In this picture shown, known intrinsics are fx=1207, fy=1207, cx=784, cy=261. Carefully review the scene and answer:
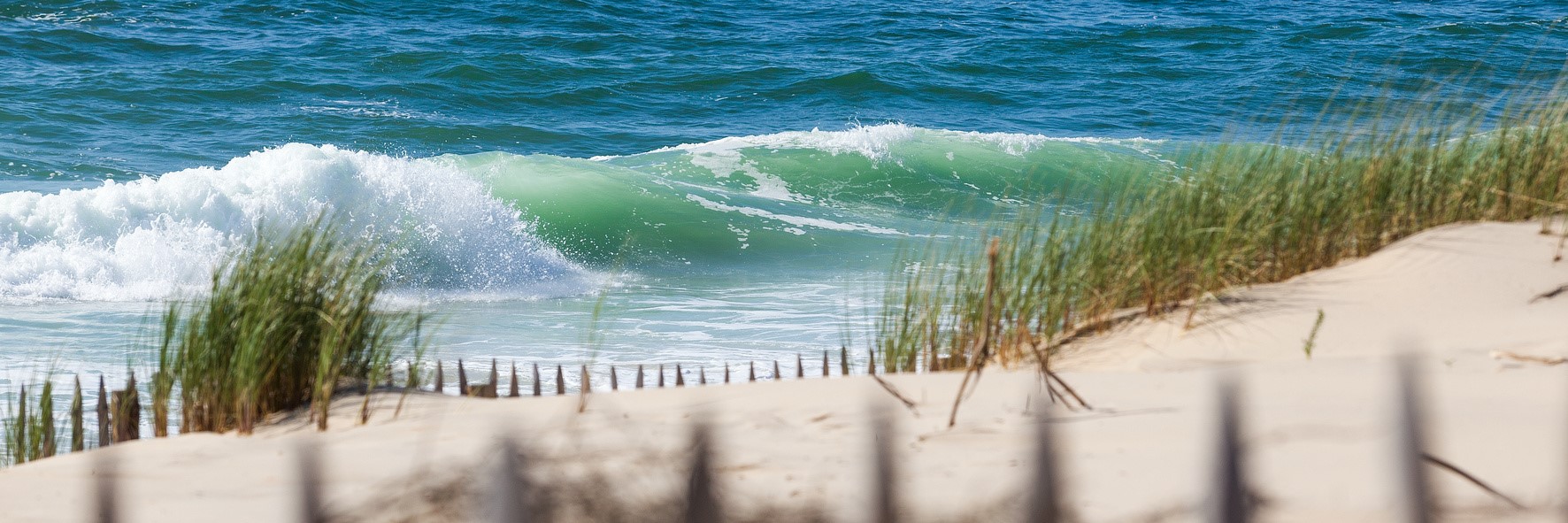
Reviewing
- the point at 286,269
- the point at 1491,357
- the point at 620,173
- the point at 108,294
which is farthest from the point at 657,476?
the point at 620,173

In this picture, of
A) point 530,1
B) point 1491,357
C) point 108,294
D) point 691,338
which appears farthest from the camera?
point 530,1

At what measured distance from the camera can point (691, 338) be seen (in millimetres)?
6520

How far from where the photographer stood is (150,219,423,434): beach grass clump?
3449 millimetres

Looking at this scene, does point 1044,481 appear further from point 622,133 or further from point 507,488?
point 622,133

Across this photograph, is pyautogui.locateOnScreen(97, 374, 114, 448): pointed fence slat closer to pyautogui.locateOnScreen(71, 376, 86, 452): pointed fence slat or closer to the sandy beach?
pyautogui.locateOnScreen(71, 376, 86, 452): pointed fence slat

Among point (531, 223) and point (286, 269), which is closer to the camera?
point (286, 269)

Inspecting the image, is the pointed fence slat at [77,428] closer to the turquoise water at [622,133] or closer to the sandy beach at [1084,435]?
the sandy beach at [1084,435]

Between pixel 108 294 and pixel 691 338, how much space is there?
156 inches

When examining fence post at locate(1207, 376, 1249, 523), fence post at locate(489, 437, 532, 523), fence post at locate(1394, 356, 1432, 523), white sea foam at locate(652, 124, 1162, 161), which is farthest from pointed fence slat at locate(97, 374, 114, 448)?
white sea foam at locate(652, 124, 1162, 161)

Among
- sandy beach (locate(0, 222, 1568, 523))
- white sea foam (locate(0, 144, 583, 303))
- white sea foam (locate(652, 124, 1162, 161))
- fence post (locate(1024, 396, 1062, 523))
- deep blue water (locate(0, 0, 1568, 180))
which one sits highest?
deep blue water (locate(0, 0, 1568, 180))

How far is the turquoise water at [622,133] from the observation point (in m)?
7.56

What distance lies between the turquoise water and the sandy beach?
3.08ft

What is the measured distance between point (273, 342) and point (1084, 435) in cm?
239

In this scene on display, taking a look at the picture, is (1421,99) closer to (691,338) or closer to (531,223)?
(691,338)
